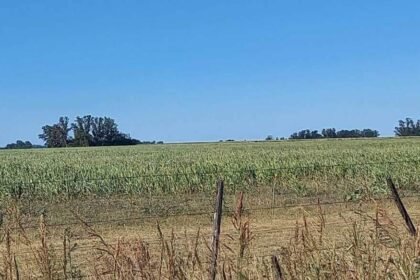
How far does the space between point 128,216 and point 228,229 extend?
2977 mm

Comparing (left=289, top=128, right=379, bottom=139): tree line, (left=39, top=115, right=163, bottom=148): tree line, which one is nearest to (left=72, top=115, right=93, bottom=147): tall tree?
(left=39, top=115, right=163, bottom=148): tree line

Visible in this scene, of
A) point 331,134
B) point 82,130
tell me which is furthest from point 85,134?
point 331,134

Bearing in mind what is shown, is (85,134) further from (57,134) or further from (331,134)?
(331,134)

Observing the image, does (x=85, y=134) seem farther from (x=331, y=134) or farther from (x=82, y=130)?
(x=331, y=134)

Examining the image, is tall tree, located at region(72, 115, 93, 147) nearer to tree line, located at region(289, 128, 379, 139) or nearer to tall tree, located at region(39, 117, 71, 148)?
tall tree, located at region(39, 117, 71, 148)

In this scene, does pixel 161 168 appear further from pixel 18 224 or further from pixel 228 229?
pixel 18 224

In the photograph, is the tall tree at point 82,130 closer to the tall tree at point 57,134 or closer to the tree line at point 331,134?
the tall tree at point 57,134

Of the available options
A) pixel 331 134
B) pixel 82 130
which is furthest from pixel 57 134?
pixel 331 134

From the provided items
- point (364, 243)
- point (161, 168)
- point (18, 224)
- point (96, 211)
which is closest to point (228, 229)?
point (96, 211)

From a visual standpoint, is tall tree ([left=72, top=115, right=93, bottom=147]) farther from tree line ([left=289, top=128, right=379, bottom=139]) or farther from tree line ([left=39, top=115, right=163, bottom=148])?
tree line ([left=289, top=128, right=379, bottom=139])

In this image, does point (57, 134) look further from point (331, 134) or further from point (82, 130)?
point (331, 134)

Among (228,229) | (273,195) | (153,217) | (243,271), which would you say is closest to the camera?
(243,271)

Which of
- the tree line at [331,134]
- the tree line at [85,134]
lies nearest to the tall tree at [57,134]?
the tree line at [85,134]

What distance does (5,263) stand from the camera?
3928 mm
